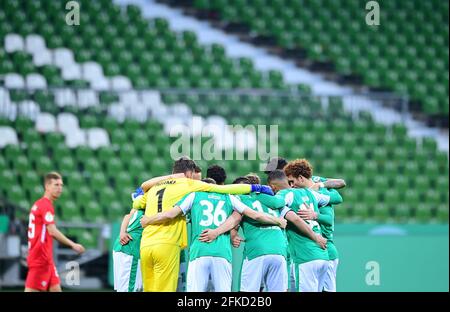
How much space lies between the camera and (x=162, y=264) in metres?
10.4

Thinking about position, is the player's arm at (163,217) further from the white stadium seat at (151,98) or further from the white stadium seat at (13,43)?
the white stadium seat at (13,43)

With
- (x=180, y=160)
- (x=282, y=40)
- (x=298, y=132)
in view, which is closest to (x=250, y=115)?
(x=298, y=132)

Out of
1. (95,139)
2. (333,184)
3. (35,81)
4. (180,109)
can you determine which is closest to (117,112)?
(95,139)

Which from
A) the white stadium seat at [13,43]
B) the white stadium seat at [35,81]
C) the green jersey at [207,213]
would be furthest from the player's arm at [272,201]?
the white stadium seat at [13,43]

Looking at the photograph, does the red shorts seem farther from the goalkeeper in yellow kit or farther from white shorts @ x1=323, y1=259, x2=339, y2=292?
white shorts @ x1=323, y1=259, x2=339, y2=292

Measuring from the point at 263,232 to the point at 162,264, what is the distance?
3.56 ft

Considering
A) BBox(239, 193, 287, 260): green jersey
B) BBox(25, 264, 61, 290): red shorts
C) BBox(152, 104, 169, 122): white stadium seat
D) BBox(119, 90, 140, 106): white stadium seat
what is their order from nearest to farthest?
1. BBox(239, 193, 287, 260): green jersey
2. BBox(25, 264, 61, 290): red shorts
3. BBox(152, 104, 169, 122): white stadium seat
4. BBox(119, 90, 140, 106): white stadium seat

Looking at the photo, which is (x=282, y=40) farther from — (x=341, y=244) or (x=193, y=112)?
(x=341, y=244)

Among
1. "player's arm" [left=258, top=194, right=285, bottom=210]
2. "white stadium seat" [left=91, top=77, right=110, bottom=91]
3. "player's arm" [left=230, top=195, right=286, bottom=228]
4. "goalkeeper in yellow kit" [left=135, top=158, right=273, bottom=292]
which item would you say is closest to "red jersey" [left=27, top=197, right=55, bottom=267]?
"goalkeeper in yellow kit" [left=135, top=158, right=273, bottom=292]

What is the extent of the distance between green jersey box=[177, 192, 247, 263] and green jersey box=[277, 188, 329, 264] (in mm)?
602

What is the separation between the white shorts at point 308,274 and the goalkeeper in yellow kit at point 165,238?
3.05ft

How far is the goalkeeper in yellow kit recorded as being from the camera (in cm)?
1040

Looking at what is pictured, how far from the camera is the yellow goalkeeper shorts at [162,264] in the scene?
34.1 ft
